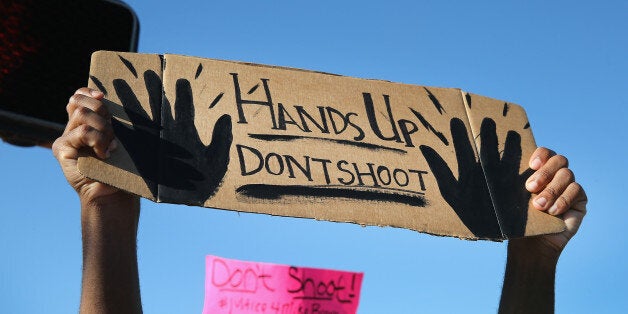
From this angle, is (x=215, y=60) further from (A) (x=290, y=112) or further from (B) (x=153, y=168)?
(B) (x=153, y=168)

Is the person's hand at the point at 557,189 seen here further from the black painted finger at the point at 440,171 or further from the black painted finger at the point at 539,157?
the black painted finger at the point at 440,171

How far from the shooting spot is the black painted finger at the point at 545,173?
1.64 m

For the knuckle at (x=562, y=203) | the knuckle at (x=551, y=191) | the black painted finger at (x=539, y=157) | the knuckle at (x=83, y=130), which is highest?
the black painted finger at (x=539, y=157)

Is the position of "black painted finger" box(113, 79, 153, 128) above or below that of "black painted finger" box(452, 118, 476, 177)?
below

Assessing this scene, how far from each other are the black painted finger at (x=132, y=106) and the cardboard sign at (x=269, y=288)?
320 mm

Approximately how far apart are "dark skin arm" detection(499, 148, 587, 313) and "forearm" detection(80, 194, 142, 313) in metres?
0.98

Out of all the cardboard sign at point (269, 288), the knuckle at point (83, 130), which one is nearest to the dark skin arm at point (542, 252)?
the cardboard sign at point (269, 288)

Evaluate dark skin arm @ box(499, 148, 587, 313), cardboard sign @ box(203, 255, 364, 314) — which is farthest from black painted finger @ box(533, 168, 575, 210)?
cardboard sign @ box(203, 255, 364, 314)

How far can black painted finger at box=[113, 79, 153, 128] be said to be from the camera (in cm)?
141

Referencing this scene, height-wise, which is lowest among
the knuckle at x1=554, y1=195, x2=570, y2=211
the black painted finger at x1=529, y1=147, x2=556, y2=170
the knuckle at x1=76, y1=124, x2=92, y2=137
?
the knuckle at x1=76, y1=124, x2=92, y2=137

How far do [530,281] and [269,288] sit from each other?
30.6 inches

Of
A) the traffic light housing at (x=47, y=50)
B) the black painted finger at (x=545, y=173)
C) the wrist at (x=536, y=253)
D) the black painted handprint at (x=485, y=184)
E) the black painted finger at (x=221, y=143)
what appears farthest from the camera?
the wrist at (x=536, y=253)

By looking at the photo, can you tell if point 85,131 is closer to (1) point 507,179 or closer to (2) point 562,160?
(1) point 507,179

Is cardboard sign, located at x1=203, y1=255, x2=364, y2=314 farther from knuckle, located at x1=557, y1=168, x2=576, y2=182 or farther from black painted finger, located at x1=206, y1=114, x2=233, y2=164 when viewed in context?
knuckle, located at x1=557, y1=168, x2=576, y2=182
